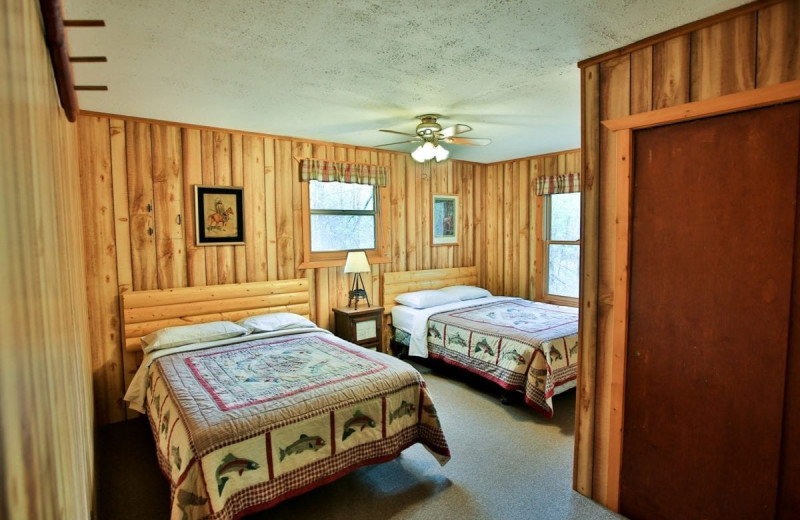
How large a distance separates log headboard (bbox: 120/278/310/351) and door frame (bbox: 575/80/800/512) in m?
2.80

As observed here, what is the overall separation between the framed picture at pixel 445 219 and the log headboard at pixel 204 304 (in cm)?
193

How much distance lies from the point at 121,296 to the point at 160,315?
32 centimetres

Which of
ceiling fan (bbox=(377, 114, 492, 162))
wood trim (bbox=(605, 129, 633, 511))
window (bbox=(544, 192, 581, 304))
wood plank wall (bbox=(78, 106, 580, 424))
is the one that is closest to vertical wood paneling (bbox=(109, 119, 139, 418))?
wood plank wall (bbox=(78, 106, 580, 424))

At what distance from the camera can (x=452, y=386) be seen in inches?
162

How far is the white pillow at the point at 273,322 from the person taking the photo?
355 centimetres

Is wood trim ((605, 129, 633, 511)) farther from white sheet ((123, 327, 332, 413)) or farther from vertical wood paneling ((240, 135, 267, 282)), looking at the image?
vertical wood paneling ((240, 135, 267, 282))

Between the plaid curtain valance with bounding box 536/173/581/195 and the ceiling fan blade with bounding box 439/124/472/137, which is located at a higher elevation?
the ceiling fan blade with bounding box 439/124/472/137

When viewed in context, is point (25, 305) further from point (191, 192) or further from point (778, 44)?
point (191, 192)

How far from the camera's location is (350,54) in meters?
2.23

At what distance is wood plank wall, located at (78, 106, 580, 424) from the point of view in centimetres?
329

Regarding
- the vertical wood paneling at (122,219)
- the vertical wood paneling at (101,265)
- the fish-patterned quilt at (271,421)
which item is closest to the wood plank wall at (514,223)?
the fish-patterned quilt at (271,421)

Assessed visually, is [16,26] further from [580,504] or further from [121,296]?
[121,296]

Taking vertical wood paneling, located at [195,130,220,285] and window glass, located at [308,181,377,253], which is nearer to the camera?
vertical wood paneling, located at [195,130,220,285]

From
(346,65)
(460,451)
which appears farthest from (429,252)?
(346,65)
